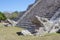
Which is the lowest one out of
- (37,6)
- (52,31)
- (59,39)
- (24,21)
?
(59,39)

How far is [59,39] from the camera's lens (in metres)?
12.7

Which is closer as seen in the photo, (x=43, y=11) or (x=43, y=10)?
(x=43, y=11)

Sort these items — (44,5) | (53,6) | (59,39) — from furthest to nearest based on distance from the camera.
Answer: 1. (44,5)
2. (53,6)
3. (59,39)

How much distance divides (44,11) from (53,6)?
127 centimetres

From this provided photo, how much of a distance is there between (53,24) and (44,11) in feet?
34.3

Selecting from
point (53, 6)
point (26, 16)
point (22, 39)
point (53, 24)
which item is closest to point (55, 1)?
point (53, 6)

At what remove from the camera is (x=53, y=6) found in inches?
1080

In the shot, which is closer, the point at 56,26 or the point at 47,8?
the point at 56,26

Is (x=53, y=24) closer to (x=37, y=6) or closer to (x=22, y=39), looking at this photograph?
(x=22, y=39)

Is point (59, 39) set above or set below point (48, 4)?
below

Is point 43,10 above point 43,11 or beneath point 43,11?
above

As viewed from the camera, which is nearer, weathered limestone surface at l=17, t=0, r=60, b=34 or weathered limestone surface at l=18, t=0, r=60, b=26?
weathered limestone surface at l=17, t=0, r=60, b=34

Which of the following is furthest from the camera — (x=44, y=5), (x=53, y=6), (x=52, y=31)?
(x=44, y=5)

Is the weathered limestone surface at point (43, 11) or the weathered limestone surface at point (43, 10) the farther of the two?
the weathered limestone surface at point (43, 10)
